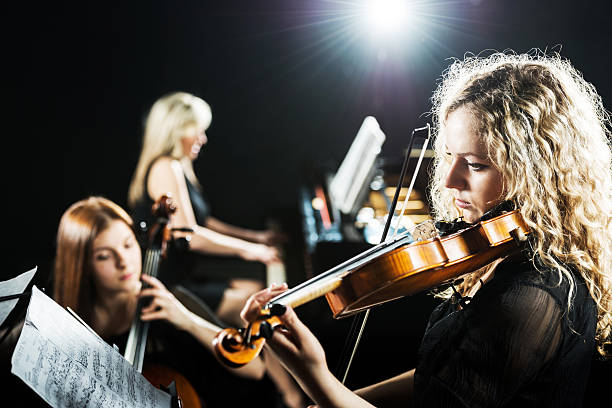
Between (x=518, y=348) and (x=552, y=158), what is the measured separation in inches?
17.3

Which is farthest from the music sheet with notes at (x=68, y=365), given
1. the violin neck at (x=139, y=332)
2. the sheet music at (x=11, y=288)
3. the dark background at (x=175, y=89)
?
the dark background at (x=175, y=89)

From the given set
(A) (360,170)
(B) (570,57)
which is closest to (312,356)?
(A) (360,170)

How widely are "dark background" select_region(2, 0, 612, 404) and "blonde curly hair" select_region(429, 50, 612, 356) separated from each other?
2.95 m

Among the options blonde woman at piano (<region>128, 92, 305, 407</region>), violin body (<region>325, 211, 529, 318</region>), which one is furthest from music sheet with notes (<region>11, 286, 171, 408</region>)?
blonde woman at piano (<region>128, 92, 305, 407</region>)

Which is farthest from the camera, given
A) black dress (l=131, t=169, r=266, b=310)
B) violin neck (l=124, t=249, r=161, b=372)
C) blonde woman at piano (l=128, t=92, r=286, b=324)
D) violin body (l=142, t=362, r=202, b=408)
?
blonde woman at piano (l=128, t=92, r=286, b=324)

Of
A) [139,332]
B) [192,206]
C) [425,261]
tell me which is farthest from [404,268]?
[192,206]

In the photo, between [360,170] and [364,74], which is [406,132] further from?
[360,170]

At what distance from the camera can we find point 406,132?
159 inches

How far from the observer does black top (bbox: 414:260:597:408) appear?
100cm

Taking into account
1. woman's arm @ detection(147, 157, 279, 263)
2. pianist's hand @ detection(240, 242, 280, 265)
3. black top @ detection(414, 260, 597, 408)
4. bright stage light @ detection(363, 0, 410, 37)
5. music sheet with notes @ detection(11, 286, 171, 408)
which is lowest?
black top @ detection(414, 260, 597, 408)

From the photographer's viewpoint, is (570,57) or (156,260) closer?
(156,260)

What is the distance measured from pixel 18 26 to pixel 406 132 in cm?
336

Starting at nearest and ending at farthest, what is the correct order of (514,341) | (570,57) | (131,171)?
(514,341) → (570,57) → (131,171)

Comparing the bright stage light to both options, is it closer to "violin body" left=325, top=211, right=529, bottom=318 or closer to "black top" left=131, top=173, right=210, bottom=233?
"black top" left=131, top=173, right=210, bottom=233
